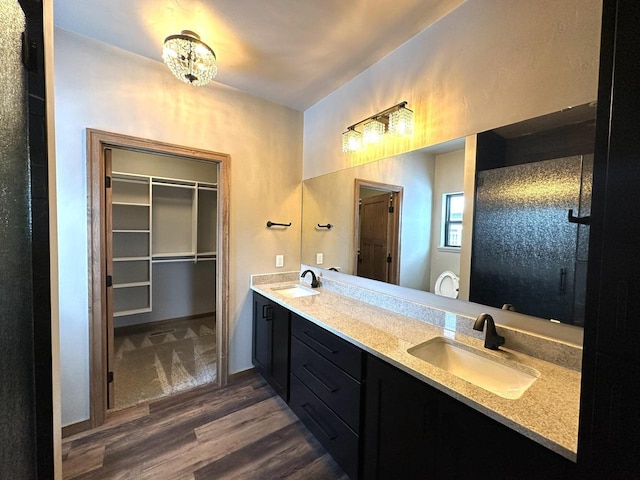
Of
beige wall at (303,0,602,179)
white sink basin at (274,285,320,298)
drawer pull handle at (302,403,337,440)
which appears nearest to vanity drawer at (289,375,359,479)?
drawer pull handle at (302,403,337,440)

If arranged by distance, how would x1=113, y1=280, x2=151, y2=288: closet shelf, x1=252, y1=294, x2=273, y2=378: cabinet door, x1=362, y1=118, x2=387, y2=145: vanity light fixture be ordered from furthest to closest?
1. x1=113, y1=280, x2=151, y2=288: closet shelf
2. x1=252, y1=294, x2=273, y2=378: cabinet door
3. x1=362, y1=118, x2=387, y2=145: vanity light fixture

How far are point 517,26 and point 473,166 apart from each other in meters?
0.65

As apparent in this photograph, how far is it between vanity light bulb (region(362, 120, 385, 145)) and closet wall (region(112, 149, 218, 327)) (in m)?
2.04

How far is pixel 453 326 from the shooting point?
1.51 m

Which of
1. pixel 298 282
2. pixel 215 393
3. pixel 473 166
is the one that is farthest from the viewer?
pixel 298 282

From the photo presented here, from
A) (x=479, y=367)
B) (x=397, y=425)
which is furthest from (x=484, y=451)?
(x=479, y=367)

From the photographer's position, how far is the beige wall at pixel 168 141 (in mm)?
1753

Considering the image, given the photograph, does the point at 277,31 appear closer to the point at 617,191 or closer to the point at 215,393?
the point at 617,191

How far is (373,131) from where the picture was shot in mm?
1954

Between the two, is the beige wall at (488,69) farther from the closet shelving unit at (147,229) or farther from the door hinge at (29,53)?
the closet shelving unit at (147,229)

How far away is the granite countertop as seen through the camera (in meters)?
0.78

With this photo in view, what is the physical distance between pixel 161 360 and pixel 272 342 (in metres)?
1.49

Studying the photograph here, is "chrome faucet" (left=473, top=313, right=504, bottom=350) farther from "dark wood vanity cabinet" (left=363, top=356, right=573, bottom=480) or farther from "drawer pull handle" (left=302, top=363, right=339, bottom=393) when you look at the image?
"drawer pull handle" (left=302, top=363, right=339, bottom=393)

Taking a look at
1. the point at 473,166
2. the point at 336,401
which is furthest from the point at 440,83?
the point at 336,401
